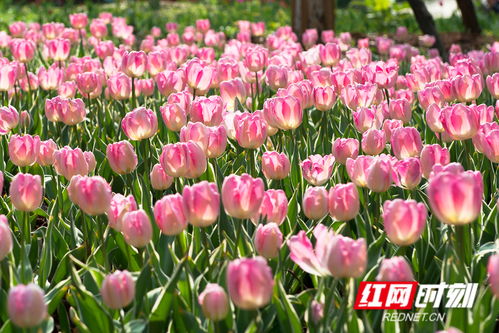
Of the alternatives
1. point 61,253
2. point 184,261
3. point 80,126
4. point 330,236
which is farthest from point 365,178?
point 80,126

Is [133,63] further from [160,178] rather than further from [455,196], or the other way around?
[455,196]

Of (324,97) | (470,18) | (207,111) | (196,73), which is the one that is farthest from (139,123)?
(470,18)

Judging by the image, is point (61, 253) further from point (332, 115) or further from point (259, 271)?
point (332, 115)

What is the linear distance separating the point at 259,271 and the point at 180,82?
7.34 feet

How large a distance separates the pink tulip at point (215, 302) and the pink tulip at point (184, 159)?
0.63m

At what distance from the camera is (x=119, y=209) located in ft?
6.38

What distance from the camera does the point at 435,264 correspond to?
195 cm

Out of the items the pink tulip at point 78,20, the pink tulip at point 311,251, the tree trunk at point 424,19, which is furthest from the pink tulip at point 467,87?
the pink tulip at point 78,20

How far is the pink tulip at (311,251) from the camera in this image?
5.19 feet

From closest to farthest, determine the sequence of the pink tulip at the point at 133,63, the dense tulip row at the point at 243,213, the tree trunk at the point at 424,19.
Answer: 1. the dense tulip row at the point at 243,213
2. the pink tulip at the point at 133,63
3. the tree trunk at the point at 424,19

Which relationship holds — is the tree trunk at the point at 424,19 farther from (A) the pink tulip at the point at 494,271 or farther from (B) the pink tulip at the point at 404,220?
(A) the pink tulip at the point at 494,271

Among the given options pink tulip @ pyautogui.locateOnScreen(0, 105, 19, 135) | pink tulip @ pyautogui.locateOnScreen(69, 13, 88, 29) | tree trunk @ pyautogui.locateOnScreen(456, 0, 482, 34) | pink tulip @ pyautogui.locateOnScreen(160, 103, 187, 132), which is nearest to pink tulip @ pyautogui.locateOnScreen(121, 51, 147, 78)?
pink tulip @ pyautogui.locateOnScreen(0, 105, 19, 135)

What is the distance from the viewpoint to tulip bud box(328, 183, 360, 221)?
1.88 metres

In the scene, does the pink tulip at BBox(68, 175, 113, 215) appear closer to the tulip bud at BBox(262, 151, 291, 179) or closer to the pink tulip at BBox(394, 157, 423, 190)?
the tulip bud at BBox(262, 151, 291, 179)
